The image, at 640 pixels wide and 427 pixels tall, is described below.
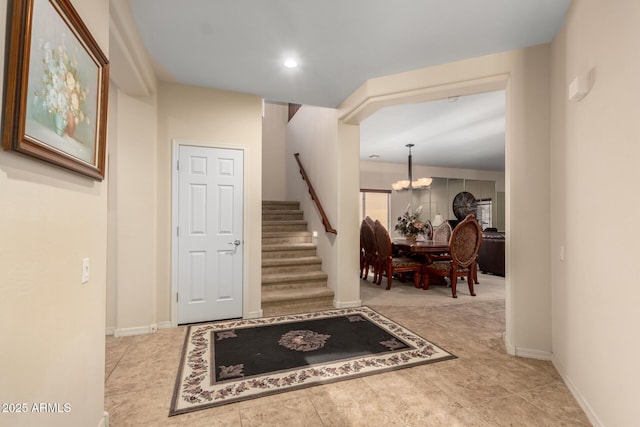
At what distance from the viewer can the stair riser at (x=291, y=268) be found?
431cm

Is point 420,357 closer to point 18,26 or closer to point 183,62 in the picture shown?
point 18,26

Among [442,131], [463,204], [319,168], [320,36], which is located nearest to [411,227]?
[442,131]

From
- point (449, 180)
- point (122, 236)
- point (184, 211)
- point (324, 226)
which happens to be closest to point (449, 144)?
point (449, 180)

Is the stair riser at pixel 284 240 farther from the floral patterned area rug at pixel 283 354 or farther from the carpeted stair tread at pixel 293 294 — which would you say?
the floral patterned area rug at pixel 283 354

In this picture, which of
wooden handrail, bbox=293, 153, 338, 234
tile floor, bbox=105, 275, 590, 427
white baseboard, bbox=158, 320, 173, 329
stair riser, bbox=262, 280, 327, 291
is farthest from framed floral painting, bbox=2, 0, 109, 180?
wooden handrail, bbox=293, 153, 338, 234

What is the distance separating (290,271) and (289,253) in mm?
335

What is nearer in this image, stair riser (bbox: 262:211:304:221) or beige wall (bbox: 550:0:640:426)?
beige wall (bbox: 550:0:640:426)

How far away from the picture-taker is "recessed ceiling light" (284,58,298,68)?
2.83 m

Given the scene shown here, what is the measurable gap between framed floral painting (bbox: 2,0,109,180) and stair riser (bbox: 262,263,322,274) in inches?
115

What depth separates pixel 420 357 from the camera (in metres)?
2.53

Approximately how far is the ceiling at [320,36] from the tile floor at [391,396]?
2.67 m

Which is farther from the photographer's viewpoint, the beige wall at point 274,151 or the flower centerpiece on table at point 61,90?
the beige wall at point 274,151

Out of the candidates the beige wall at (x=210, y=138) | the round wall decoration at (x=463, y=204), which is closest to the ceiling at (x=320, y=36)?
the beige wall at (x=210, y=138)

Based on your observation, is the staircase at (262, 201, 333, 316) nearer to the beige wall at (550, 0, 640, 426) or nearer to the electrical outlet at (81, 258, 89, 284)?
the electrical outlet at (81, 258, 89, 284)
